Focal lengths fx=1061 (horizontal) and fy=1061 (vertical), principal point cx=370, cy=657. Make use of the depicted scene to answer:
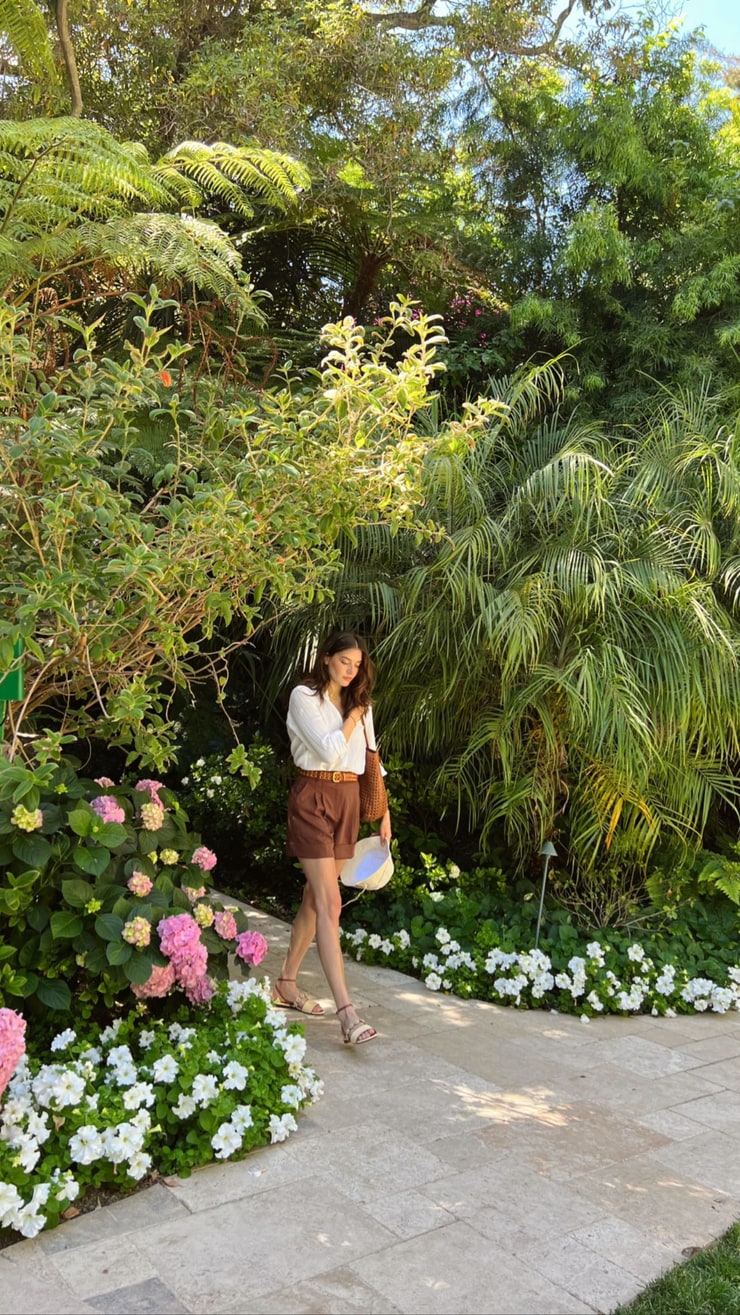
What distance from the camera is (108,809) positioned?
11.3ft

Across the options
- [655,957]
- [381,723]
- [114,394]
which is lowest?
[655,957]

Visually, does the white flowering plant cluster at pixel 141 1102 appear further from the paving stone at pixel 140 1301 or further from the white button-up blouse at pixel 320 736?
the white button-up blouse at pixel 320 736

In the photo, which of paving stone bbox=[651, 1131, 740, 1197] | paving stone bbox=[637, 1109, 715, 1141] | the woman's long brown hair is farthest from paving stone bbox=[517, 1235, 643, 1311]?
the woman's long brown hair

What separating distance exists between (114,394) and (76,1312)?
250 centimetres

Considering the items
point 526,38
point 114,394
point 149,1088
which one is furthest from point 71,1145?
point 526,38

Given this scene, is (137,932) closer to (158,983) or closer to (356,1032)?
(158,983)

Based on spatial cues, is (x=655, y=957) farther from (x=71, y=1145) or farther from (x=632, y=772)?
(x=71, y=1145)

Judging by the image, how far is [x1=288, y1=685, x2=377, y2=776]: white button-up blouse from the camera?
4.01 metres

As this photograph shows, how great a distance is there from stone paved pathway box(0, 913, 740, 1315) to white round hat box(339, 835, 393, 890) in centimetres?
59

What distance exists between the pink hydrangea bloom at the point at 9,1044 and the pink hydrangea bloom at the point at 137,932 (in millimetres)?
434

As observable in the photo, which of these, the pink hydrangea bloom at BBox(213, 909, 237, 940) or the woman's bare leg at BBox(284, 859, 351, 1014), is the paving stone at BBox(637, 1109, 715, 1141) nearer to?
the woman's bare leg at BBox(284, 859, 351, 1014)

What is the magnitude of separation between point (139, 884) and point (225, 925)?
1.57ft

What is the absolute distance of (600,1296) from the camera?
8.30 feet


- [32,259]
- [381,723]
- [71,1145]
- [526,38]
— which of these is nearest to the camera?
[71,1145]
